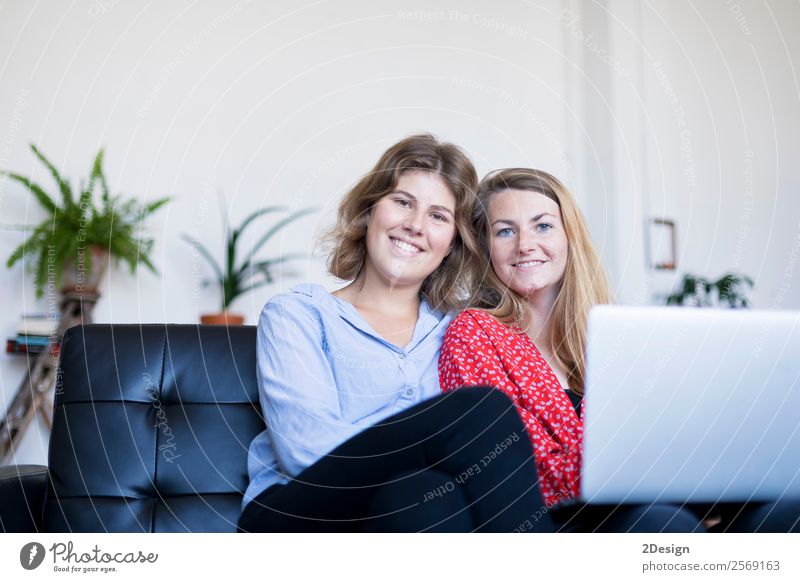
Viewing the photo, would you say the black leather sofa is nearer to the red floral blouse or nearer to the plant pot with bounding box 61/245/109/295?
the red floral blouse

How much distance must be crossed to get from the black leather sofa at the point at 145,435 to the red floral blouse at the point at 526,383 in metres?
0.33

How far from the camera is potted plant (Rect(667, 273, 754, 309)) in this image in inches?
106

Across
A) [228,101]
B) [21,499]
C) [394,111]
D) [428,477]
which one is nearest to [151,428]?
[21,499]

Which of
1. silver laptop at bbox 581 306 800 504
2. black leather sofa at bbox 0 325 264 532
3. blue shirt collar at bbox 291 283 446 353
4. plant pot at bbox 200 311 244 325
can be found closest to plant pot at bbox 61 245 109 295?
plant pot at bbox 200 311 244 325

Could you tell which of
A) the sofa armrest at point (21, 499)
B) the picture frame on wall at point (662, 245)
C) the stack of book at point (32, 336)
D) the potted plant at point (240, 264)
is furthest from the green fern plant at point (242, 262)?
the sofa armrest at point (21, 499)

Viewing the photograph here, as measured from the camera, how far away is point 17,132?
2.58 metres

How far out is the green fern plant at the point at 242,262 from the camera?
2582mm

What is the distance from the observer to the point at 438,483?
952 mm

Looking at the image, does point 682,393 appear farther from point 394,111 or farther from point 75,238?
point 394,111

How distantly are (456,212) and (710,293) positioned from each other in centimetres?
181

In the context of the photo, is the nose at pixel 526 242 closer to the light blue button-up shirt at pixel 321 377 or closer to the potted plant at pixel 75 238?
the light blue button-up shirt at pixel 321 377

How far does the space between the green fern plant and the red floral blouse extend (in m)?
1.45
